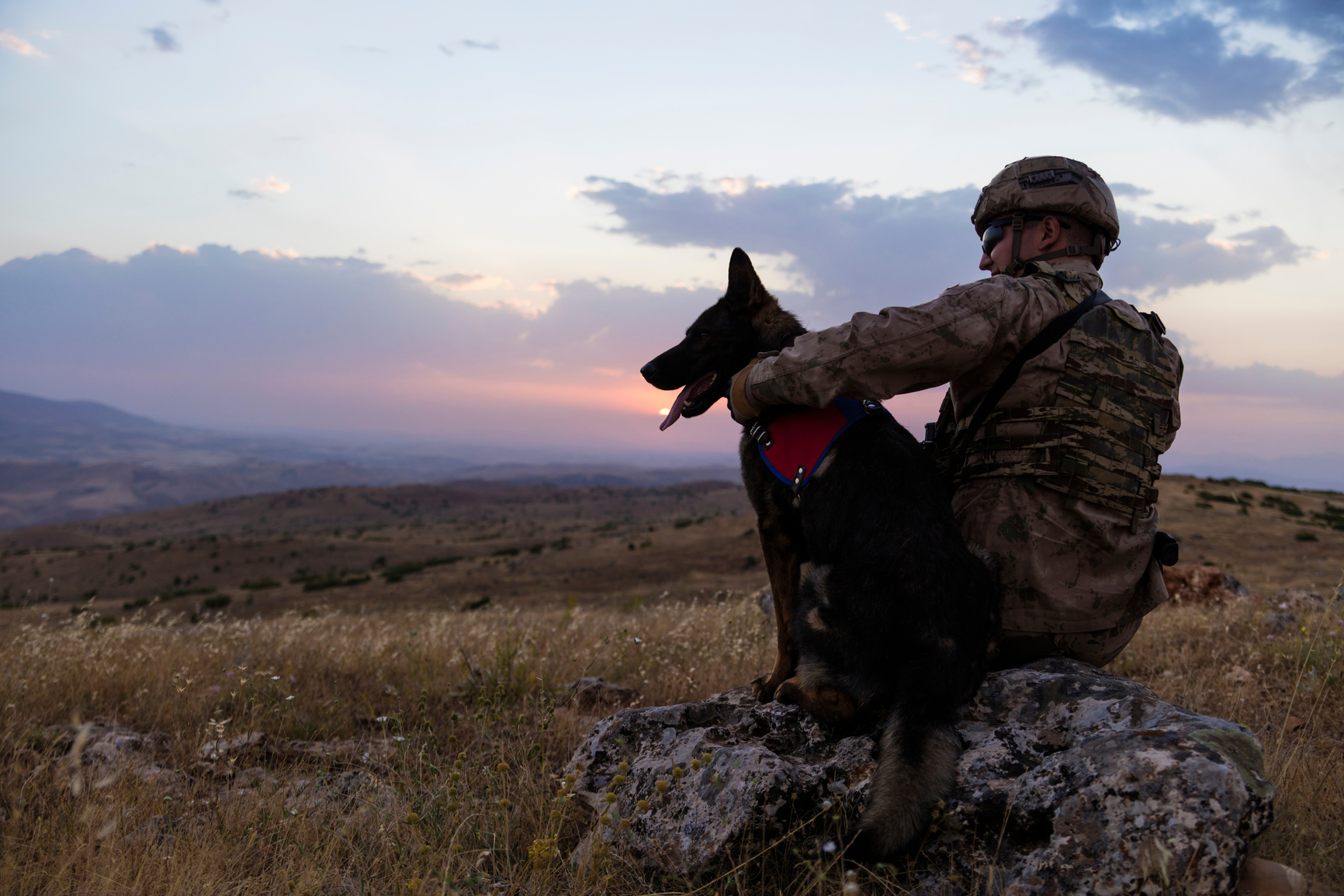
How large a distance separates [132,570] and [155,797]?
4935 centimetres

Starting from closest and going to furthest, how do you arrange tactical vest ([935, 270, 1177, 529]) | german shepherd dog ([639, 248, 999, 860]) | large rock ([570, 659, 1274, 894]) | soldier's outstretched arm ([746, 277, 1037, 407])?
large rock ([570, 659, 1274, 894]), german shepherd dog ([639, 248, 999, 860]), soldier's outstretched arm ([746, 277, 1037, 407]), tactical vest ([935, 270, 1177, 529])

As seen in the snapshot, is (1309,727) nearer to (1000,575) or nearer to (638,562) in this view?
(1000,575)

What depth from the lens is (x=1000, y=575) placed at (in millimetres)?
3412

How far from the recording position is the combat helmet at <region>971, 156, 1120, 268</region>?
3648 millimetres

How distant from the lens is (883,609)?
295cm

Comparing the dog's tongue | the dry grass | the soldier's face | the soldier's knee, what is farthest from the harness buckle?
the dry grass

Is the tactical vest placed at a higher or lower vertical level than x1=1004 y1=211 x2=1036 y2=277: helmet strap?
lower

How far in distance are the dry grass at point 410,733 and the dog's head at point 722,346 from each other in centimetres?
225

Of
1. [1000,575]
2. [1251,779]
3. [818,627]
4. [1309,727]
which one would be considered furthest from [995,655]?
[1309,727]

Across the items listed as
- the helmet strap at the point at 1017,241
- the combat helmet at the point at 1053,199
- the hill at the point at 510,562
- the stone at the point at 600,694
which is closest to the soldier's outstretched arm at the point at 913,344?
the helmet strap at the point at 1017,241

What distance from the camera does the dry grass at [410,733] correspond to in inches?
108

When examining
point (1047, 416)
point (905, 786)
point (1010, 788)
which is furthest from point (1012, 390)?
point (905, 786)

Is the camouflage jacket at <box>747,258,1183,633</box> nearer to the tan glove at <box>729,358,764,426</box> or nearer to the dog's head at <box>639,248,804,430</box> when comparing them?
the tan glove at <box>729,358,764,426</box>

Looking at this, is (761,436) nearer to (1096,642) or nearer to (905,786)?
(905,786)
